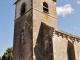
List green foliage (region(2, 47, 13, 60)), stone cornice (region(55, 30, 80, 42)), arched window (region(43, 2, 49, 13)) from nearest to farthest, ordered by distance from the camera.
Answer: stone cornice (region(55, 30, 80, 42)), arched window (region(43, 2, 49, 13)), green foliage (region(2, 47, 13, 60))

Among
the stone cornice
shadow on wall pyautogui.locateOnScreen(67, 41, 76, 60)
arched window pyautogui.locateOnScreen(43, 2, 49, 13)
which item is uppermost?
arched window pyautogui.locateOnScreen(43, 2, 49, 13)

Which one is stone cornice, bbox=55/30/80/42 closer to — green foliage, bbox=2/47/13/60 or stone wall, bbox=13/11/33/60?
stone wall, bbox=13/11/33/60

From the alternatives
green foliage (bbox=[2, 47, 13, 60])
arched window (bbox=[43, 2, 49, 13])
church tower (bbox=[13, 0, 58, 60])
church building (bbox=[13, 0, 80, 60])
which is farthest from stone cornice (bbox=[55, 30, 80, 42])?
green foliage (bbox=[2, 47, 13, 60])

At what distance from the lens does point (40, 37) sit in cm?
1950

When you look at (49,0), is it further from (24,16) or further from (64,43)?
(64,43)

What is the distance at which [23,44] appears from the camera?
2014 cm

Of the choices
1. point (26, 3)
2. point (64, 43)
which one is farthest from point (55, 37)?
point (26, 3)

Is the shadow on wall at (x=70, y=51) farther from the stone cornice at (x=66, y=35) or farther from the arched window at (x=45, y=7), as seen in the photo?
the arched window at (x=45, y=7)

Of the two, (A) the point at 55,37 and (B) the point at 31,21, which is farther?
(B) the point at 31,21

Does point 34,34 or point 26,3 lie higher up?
point 26,3

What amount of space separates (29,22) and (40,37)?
2451mm

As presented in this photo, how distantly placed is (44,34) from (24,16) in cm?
432

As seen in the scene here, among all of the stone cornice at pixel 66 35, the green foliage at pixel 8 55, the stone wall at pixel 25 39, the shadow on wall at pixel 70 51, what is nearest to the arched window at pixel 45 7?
the stone wall at pixel 25 39

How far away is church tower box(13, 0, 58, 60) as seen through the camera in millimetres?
19109
